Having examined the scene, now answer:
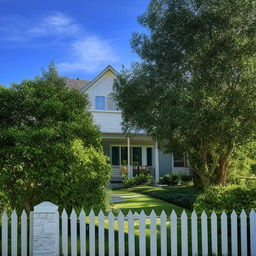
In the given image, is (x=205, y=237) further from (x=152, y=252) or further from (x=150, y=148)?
(x=150, y=148)

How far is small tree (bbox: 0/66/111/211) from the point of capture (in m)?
7.54

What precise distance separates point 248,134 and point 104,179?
5905 millimetres

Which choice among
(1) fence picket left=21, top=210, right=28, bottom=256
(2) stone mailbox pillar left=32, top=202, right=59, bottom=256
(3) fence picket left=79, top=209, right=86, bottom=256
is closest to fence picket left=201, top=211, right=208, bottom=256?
(3) fence picket left=79, top=209, right=86, bottom=256

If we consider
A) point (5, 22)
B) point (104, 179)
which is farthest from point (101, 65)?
point (104, 179)

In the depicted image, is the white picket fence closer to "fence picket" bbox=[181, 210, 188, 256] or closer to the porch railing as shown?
"fence picket" bbox=[181, 210, 188, 256]

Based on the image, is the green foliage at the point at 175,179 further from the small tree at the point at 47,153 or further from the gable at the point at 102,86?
the small tree at the point at 47,153

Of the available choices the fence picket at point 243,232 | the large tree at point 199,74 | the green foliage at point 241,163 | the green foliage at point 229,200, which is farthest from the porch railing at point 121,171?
the fence picket at point 243,232

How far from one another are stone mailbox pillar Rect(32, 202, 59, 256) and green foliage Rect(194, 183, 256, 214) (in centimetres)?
321

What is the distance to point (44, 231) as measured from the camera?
6.14 m

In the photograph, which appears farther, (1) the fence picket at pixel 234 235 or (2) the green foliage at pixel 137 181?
(2) the green foliage at pixel 137 181

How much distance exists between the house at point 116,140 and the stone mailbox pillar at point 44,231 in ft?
54.6

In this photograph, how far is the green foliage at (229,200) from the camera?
24.3 ft

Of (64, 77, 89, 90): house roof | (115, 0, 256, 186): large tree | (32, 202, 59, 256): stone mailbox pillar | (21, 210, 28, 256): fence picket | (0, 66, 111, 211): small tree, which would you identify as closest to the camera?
(32, 202, 59, 256): stone mailbox pillar

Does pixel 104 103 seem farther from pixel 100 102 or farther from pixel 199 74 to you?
pixel 199 74
